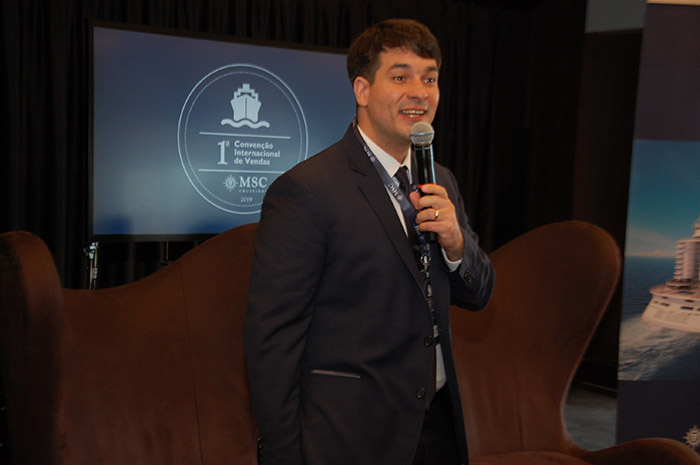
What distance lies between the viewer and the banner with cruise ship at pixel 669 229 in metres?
3.14

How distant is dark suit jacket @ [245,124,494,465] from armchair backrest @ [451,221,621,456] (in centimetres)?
99

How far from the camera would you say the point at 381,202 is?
1399 millimetres

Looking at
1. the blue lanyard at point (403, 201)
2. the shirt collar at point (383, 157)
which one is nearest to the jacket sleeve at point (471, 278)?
the blue lanyard at point (403, 201)

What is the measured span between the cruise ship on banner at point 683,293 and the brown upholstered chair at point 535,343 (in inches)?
45.6

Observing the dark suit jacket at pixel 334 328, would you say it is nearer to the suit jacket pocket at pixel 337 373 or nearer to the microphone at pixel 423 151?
the suit jacket pocket at pixel 337 373

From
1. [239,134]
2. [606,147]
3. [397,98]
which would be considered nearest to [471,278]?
[397,98]

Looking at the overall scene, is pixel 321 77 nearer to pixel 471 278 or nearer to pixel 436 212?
pixel 471 278

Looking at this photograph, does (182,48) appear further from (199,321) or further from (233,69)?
(199,321)

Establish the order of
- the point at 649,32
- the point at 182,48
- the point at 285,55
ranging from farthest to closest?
the point at 285,55 → the point at 182,48 → the point at 649,32

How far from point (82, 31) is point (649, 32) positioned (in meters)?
3.39

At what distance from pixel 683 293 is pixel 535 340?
129 cm

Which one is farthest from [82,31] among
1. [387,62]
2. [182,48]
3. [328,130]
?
[387,62]

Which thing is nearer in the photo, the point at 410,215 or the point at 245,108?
the point at 410,215

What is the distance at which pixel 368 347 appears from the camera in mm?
1345
